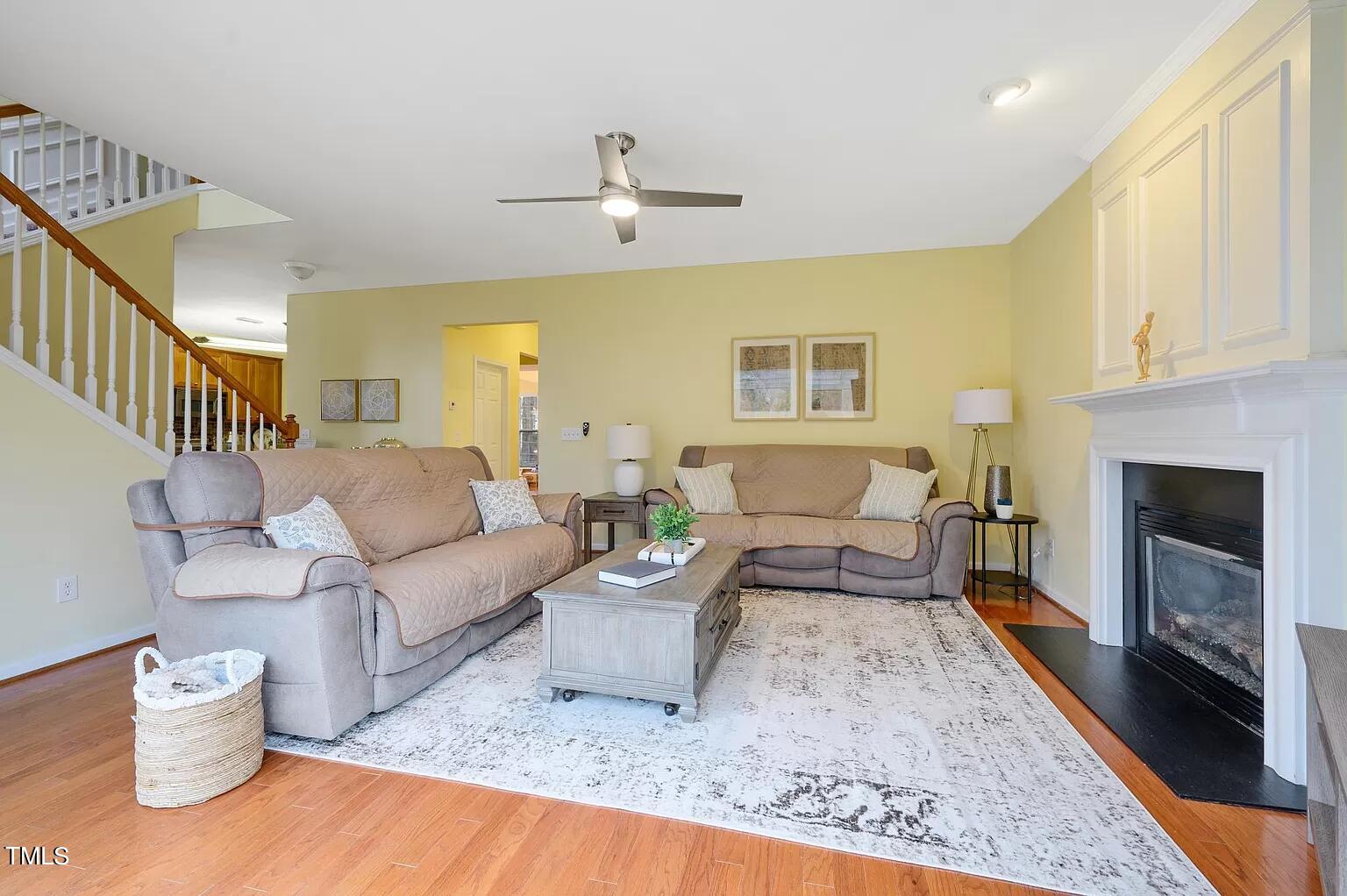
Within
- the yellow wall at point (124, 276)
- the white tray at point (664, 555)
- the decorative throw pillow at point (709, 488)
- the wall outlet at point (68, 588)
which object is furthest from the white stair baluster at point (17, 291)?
the decorative throw pillow at point (709, 488)

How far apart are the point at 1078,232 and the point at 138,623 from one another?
18.2 ft

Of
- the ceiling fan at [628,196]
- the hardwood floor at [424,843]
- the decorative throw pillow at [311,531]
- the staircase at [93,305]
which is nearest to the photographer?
the hardwood floor at [424,843]

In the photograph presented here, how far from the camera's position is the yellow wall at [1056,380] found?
3.34m

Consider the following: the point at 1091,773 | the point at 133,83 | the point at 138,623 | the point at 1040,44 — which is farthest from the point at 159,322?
the point at 1091,773

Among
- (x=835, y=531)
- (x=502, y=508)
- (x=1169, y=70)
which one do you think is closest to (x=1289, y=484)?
(x=1169, y=70)

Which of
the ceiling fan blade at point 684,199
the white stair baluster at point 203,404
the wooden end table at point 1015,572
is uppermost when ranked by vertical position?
the ceiling fan blade at point 684,199

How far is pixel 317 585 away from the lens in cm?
188

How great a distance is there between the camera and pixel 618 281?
5297 mm

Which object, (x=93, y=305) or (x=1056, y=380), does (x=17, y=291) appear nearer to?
(x=93, y=305)

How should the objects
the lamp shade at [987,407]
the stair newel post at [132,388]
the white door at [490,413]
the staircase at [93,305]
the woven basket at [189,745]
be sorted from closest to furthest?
the woven basket at [189,745] < the staircase at [93,305] < the stair newel post at [132,388] < the lamp shade at [987,407] < the white door at [490,413]

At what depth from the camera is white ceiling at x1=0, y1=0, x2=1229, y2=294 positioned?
2102mm

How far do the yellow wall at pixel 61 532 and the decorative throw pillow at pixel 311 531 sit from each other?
126 centimetres

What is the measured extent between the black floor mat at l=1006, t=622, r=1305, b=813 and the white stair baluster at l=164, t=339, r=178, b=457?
4616 mm

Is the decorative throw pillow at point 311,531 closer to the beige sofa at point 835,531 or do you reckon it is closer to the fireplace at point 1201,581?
the beige sofa at point 835,531
